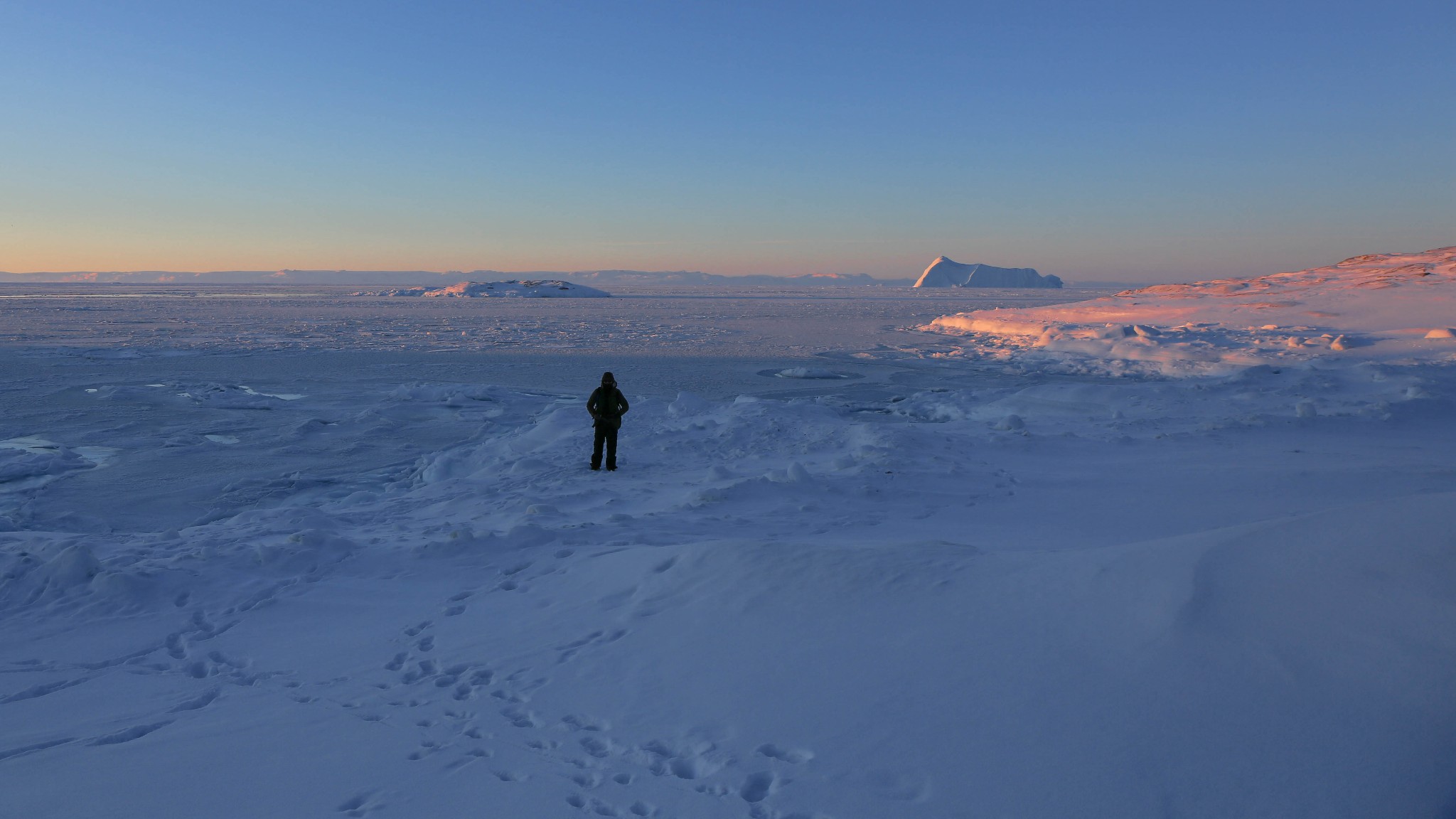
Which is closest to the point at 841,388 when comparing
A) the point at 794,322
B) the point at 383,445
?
the point at 383,445

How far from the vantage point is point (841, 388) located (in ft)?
55.8

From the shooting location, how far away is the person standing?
8922 millimetres

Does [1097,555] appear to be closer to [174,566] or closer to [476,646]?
[476,646]

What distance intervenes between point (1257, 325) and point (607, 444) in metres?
23.0

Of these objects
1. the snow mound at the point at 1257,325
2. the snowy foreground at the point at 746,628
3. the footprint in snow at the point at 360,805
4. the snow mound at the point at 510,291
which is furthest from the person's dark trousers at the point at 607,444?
the snow mound at the point at 510,291

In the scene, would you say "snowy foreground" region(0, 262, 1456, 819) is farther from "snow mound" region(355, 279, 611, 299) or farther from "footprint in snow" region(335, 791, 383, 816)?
"snow mound" region(355, 279, 611, 299)

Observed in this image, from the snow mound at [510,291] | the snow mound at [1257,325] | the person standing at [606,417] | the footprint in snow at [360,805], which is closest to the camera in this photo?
the footprint in snow at [360,805]

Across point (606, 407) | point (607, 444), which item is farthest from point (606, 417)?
point (607, 444)

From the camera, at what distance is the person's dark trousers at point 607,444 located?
893 centimetres

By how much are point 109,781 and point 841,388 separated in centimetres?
1482

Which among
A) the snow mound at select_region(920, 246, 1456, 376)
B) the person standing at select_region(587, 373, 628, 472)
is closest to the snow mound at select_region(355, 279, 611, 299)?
the snow mound at select_region(920, 246, 1456, 376)

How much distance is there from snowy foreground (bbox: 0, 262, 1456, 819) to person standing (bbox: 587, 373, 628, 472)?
361 millimetres

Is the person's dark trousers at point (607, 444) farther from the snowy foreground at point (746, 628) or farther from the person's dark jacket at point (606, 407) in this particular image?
the snowy foreground at point (746, 628)

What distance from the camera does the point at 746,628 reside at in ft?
13.7
